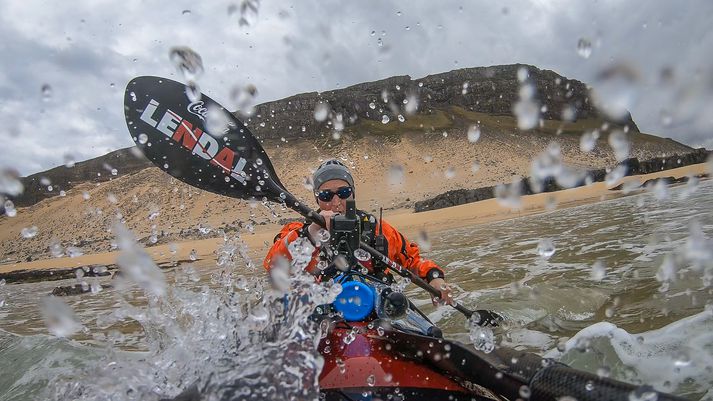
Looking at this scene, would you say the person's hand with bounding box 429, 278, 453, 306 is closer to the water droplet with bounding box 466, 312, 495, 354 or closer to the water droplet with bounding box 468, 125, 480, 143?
the water droplet with bounding box 466, 312, 495, 354

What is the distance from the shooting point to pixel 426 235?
43.8ft

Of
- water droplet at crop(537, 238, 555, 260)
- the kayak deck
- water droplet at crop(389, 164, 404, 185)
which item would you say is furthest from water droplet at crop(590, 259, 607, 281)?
water droplet at crop(389, 164, 404, 185)

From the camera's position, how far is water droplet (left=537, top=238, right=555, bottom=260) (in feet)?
22.6

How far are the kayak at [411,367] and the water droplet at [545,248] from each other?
496 cm

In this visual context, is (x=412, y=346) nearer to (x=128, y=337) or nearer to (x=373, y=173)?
(x=128, y=337)

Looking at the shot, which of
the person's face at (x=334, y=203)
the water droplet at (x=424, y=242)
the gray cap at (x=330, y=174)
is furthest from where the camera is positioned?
the water droplet at (x=424, y=242)

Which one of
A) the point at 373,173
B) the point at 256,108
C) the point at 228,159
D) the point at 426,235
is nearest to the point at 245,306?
the point at 228,159

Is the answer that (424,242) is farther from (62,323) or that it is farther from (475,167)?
(475,167)

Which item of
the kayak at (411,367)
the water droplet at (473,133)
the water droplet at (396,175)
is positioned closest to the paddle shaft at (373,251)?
the kayak at (411,367)

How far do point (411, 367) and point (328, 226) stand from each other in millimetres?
867

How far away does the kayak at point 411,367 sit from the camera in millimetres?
1643

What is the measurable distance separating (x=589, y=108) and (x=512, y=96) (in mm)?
13297

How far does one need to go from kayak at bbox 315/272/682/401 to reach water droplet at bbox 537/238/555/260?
4.96 metres

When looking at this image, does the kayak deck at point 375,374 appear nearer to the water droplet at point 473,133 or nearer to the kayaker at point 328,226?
the kayaker at point 328,226
